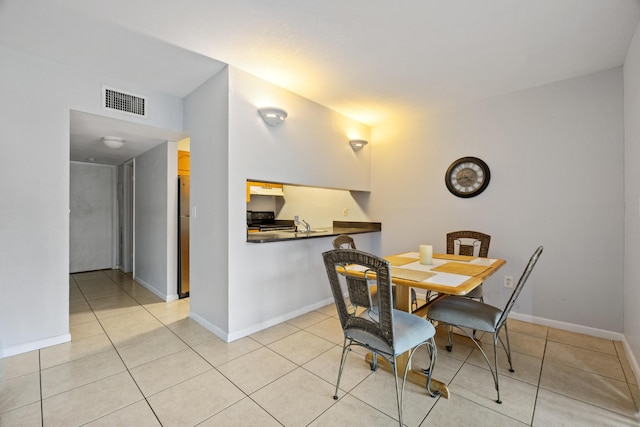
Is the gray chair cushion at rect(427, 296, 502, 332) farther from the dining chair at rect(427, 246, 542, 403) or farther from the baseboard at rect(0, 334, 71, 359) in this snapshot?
the baseboard at rect(0, 334, 71, 359)

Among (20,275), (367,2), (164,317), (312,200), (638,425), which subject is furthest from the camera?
A: (312,200)

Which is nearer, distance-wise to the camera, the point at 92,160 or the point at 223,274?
the point at 223,274

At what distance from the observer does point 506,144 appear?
10.1 ft

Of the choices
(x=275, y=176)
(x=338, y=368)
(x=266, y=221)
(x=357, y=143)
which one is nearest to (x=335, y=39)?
(x=275, y=176)

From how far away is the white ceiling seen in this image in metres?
1.80

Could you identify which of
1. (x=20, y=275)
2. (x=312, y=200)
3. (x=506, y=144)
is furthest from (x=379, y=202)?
(x=20, y=275)

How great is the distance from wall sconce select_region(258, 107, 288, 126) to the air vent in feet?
4.12

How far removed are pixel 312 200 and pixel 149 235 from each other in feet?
8.36

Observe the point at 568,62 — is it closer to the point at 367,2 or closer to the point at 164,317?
the point at 367,2

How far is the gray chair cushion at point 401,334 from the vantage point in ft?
5.03

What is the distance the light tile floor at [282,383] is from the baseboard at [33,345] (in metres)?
0.06

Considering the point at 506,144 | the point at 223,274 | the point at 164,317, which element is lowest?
the point at 164,317

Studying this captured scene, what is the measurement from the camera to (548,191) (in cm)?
285

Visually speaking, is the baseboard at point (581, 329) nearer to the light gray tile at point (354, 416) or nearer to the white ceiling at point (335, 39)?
the light gray tile at point (354, 416)
